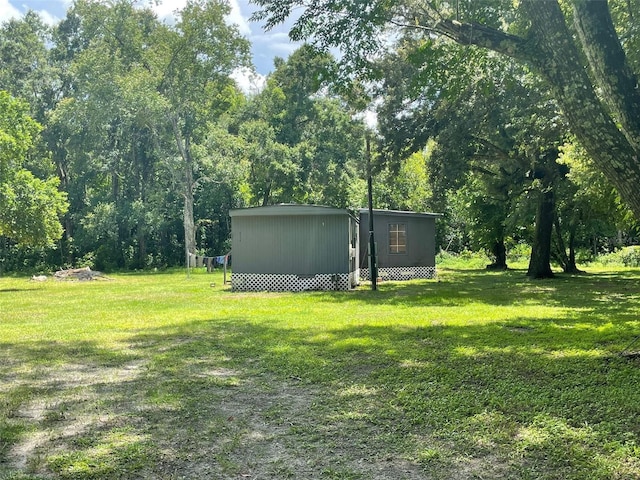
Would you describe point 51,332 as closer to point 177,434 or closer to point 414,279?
point 177,434

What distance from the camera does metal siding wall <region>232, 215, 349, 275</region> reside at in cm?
1483

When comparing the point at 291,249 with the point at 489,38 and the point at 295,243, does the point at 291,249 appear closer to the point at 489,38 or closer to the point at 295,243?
the point at 295,243

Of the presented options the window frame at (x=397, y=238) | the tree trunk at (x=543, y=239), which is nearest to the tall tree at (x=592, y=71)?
the tree trunk at (x=543, y=239)

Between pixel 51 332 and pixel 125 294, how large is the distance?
6.68 m

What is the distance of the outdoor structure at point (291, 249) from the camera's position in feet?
48.6

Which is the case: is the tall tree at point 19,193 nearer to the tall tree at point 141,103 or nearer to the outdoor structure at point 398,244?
the tall tree at point 141,103

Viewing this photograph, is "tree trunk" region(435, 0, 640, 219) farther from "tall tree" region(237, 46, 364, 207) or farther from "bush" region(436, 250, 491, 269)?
"tall tree" region(237, 46, 364, 207)

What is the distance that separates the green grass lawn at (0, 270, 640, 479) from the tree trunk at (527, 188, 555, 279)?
948 cm

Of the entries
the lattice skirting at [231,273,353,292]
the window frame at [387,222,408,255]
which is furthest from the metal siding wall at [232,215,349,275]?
the window frame at [387,222,408,255]

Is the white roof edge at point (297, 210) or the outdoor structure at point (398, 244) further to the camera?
the outdoor structure at point (398, 244)

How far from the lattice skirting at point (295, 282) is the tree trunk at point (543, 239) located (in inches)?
258

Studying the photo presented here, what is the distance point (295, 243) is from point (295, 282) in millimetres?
1033

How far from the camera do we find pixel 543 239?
58.4 ft

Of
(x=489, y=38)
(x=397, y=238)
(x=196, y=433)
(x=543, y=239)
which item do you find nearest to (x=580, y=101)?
(x=489, y=38)
